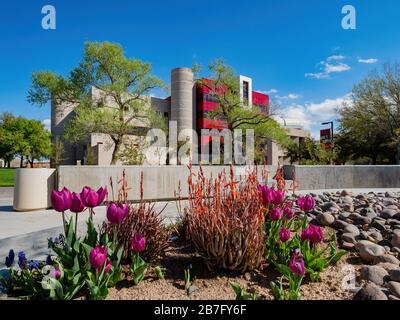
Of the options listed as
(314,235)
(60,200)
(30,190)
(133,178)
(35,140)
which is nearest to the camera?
(60,200)

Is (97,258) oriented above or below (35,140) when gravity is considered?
below

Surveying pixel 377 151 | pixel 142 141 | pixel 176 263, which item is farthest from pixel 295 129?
pixel 176 263

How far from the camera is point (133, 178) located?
909cm

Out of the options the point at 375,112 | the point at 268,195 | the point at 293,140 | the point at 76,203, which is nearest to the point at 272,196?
the point at 268,195

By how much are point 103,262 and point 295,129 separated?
71279 mm

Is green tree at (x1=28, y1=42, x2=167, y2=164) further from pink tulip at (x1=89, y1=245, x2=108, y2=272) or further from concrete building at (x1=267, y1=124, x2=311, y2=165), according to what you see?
concrete building at (x1=267, y1=124, x2=311, y2=165)

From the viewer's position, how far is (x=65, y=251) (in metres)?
2.76

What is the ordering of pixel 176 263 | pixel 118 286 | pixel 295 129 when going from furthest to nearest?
pixel 295 129 < pixel 176 263 < pixel 118 286

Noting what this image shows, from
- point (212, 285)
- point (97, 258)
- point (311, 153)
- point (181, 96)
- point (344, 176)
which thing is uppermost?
point (181, 96)

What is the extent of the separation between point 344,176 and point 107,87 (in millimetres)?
16477

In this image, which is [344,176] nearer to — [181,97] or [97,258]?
[97,258]

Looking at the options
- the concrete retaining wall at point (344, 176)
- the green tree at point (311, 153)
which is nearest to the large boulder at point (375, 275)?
the concrete retaining wall at point (344, 176)

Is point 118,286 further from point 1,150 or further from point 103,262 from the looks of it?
point 1,150
